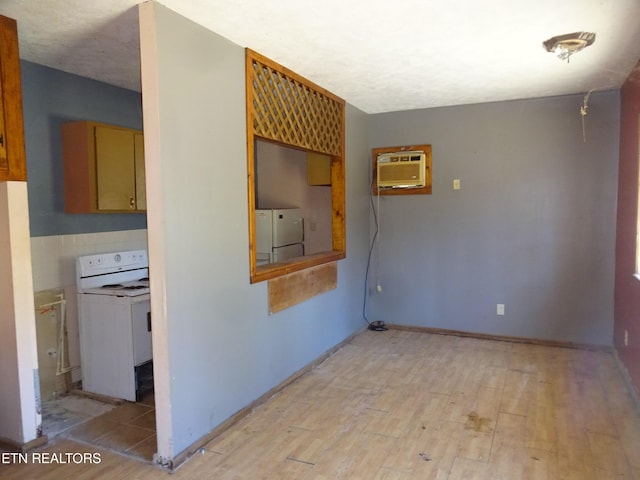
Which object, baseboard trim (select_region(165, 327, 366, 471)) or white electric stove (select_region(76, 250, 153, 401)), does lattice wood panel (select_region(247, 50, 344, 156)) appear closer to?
white electric stove (select_region(76, 250, 153, 401))

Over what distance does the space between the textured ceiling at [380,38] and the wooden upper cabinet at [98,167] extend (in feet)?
1.36

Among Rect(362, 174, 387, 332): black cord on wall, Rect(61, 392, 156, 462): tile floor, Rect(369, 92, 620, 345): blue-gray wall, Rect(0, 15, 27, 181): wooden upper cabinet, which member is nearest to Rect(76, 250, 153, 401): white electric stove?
Rect(61, 392, 156, 462): tile floor

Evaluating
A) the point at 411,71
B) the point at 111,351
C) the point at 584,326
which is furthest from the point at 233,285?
the point at 584,326

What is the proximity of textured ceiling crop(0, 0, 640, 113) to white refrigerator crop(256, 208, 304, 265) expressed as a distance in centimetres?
144

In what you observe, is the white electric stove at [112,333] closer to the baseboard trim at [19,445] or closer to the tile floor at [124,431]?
the tile floor at [124,431]

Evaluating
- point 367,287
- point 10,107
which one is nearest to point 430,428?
point 367,287

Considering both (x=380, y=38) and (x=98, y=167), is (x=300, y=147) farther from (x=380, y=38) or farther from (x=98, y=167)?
(x=98, y=167)

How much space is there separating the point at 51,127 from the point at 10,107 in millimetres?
850

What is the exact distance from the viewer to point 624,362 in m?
3.41

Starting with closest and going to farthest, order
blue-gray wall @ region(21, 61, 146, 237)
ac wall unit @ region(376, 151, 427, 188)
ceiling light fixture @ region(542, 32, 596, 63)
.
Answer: ceiling light fixture @ region(542, 32, 596, 63) < blue-gray wall @ region(21, 61, 146, 237) < ac wall unit @ region(376, 151, 427, 188)

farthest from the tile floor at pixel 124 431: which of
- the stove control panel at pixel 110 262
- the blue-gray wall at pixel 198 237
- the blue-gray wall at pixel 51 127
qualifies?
the blue-gray wall at pixel 51 127

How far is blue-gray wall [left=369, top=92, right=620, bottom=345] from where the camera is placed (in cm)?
396

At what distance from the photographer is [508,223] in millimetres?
4262

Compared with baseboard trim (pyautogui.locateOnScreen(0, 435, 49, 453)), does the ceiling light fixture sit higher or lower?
higher
